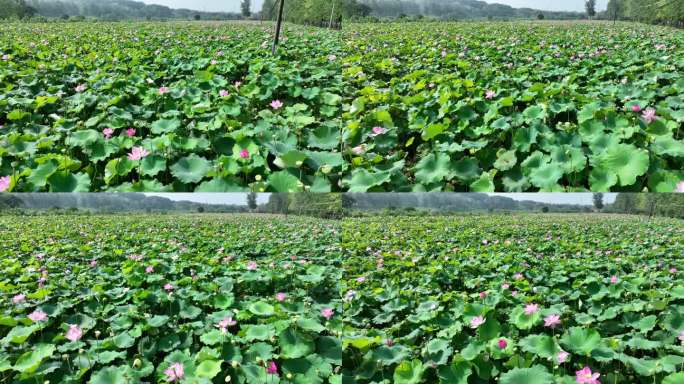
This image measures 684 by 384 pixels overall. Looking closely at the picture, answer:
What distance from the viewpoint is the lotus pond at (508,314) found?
2008 millimetres

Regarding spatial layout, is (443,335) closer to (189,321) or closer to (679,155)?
(189,321)

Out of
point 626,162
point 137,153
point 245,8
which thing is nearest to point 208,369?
point 137,153

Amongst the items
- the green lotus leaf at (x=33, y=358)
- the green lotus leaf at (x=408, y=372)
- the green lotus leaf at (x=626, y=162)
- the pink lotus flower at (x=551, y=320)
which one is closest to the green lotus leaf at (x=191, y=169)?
the green lotus leaf at (x=33, y=358)

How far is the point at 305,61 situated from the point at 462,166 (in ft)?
10.5

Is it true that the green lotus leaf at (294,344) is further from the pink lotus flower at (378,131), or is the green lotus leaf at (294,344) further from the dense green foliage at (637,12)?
the dense green foliage at (637,12)

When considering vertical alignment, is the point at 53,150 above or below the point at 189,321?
above

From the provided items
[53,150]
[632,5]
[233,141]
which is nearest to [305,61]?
[233,141]

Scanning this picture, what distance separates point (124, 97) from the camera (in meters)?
3.62

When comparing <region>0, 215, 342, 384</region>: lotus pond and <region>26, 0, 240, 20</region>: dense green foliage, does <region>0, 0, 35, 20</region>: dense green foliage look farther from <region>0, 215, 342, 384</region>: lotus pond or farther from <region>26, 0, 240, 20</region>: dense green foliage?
<region>0, 215, 342, 384</region>: lotus pond

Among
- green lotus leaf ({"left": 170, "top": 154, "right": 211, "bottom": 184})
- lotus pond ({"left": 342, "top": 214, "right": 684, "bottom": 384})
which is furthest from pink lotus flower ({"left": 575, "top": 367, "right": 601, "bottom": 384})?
green lotus leaf ({"left": 170, "top": 154, "right": 211, "bottom": 184})

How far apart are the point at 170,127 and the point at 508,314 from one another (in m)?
2.36

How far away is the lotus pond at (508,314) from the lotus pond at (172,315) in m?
0.24

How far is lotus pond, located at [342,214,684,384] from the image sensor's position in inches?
79.0

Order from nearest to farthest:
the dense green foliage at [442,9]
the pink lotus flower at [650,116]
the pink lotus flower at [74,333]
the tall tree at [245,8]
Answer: the pink lotus flower at [74,333]
the pink lotus flower at [650,116]
the dense green foliage at [442,9]
the tall tree at [245,8]
